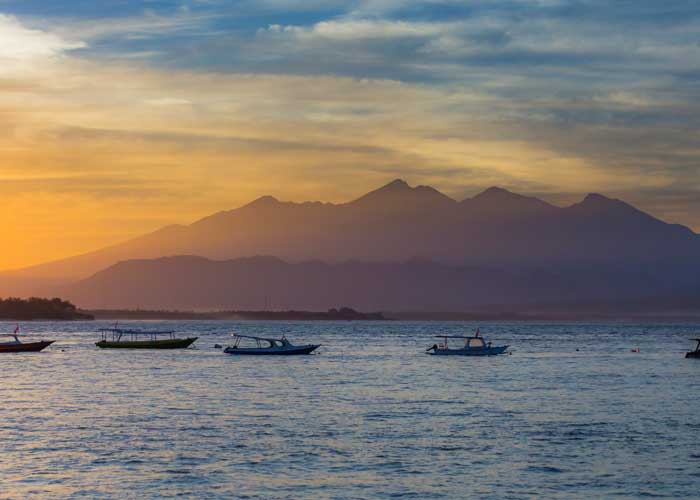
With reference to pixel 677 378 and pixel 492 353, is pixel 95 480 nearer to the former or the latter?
pixel 677 378

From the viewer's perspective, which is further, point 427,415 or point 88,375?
point 88,375

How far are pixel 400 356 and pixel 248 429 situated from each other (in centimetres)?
11007

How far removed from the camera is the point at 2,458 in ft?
175

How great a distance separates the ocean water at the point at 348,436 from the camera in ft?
153

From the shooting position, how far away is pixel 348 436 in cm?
6200

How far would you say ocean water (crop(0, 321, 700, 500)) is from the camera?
46625 mm

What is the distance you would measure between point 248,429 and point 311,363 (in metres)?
82.0

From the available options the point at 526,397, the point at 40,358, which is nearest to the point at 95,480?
the point at 526,397

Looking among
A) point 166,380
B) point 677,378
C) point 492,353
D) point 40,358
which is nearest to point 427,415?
point 166,380

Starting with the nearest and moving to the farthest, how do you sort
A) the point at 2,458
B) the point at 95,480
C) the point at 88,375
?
the point at 95,480, the point at 2,458, the point at 88,375

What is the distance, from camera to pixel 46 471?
163ft

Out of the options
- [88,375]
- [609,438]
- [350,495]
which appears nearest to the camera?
[350,495]

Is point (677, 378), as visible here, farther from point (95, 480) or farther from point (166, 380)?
point (95, 480)

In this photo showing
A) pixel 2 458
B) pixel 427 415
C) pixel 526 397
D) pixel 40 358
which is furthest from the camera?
pixel 40 358
